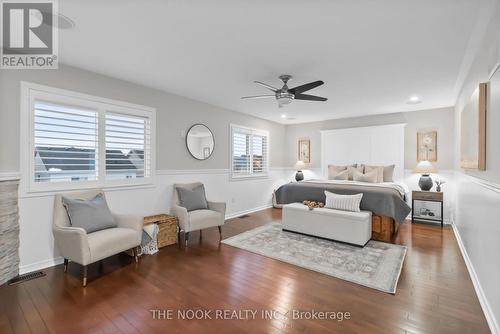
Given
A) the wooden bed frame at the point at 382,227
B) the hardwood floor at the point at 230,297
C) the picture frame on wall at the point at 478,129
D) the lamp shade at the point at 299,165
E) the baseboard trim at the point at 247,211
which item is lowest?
the hardwood floor at the point at 230,297

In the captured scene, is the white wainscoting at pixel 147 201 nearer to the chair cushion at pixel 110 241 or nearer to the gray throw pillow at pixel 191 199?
the gray throw pillow at pixel 191 199

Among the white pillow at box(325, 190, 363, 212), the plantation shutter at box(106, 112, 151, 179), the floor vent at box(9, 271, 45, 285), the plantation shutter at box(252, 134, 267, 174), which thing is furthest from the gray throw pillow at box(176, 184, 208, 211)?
the plantation shutter at box(252, 134, 267, 174)

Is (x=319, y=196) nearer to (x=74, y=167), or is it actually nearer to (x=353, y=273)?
(x=353, y=273)

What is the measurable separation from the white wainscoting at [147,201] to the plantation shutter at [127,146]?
0.26m

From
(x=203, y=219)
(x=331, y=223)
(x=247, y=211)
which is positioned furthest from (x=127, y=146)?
(x=331, y=223)

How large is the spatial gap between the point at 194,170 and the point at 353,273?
3214 mm

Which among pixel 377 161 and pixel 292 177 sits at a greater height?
pixel 377 161

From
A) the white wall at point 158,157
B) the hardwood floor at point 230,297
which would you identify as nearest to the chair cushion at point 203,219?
the hardwood floor at point 230,297

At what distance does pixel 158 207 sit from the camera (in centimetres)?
412

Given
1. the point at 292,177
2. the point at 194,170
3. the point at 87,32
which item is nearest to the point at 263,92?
the point at 194,170

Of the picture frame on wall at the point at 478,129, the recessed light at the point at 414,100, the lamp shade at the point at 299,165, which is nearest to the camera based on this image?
the picture frame on wall at the point at 478,129

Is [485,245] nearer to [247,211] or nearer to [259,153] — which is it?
[247,211]

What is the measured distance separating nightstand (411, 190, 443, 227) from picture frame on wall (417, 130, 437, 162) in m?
0.89

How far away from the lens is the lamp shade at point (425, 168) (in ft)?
16.1
